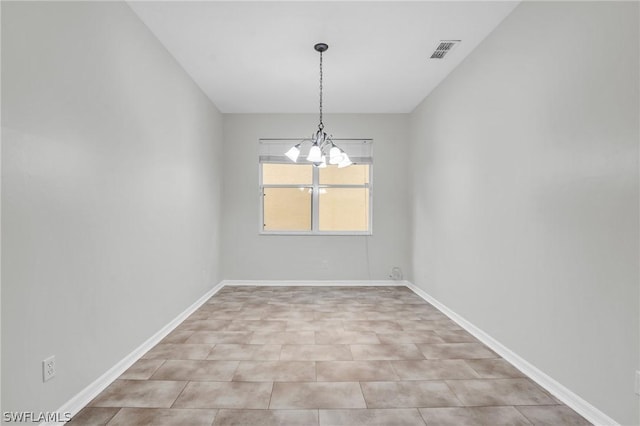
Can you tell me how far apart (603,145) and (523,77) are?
955 millimetres

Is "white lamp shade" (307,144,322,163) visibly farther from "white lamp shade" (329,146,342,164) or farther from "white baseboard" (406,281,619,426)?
"white baseboard" (406,281,619,426)

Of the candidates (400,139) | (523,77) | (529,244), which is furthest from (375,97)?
(529,244)

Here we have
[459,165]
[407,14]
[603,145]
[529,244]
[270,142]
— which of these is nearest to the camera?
[603,145]

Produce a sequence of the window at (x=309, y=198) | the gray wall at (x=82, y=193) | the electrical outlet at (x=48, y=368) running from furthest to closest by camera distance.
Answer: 1. the window at (x=309, y=198)
2. the electrical outlet at (x=48, y=368)
3. the gray wall at (x=82, y=193)

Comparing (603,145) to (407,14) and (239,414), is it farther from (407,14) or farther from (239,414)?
(239,414)

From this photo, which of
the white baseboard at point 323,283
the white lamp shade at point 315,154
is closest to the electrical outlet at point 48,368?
the white lamp shade at point 315,154

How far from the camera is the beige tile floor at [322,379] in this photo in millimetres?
1913

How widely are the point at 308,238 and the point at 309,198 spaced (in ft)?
2.15

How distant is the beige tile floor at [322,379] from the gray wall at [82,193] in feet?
1.18

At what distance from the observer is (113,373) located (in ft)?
7.66

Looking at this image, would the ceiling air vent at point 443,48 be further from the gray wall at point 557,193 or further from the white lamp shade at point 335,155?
the white lamp shade at point 335,155

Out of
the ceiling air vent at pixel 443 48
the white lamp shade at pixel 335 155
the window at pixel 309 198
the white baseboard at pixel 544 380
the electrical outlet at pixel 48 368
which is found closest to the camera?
the electrical outlet at pixel 48 368

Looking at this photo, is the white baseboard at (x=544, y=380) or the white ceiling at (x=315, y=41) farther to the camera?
the white ceiling at (x=315, y=41)

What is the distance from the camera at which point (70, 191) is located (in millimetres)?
1928
